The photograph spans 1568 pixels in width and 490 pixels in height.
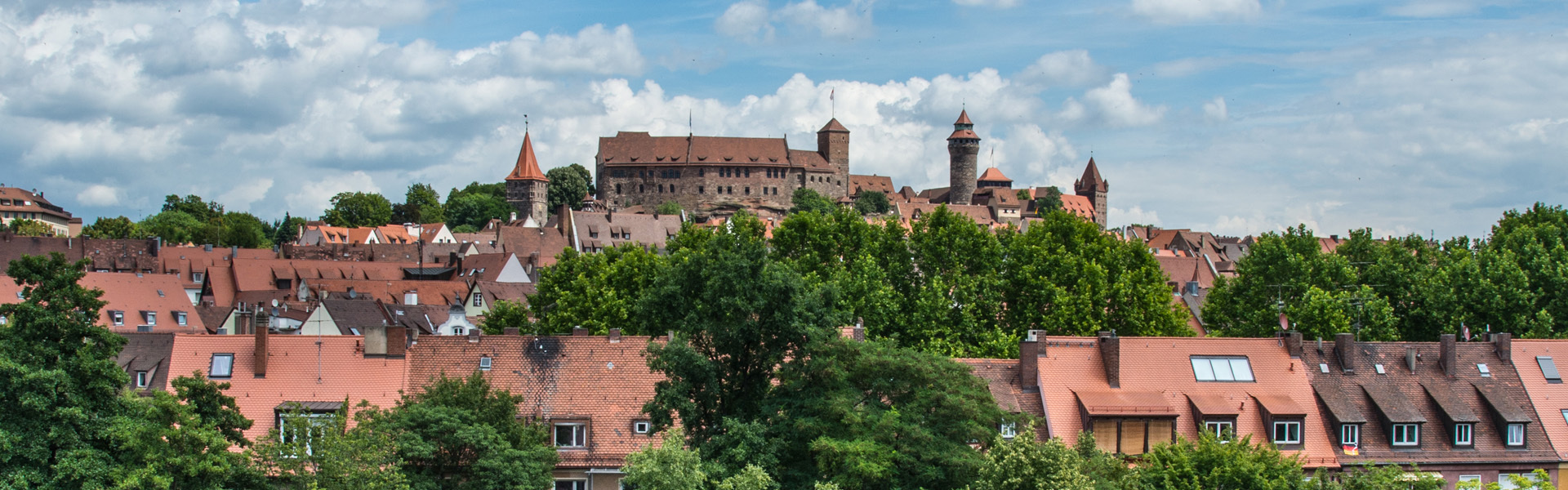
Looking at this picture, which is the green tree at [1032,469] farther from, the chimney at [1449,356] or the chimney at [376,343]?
the chimney at [1449,356]

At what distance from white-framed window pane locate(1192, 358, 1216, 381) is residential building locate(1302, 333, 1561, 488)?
9.51ft

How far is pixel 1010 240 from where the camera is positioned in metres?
54.2

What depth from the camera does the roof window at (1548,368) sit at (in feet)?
123

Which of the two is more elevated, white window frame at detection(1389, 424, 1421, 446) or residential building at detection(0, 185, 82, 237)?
residential building at detection(0, 185, 82, 237)

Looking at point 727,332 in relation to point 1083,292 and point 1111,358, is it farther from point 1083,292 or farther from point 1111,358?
point 1083,292

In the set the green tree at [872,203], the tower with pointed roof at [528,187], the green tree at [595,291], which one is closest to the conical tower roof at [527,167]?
the tower with pointed roof at [528,187]

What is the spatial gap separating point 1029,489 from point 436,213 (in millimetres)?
161711

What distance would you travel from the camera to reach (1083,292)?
50.2 metres

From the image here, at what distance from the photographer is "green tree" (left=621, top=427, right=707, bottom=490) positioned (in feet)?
82.0

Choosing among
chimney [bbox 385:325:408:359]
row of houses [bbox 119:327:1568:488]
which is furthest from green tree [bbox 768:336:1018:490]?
chimney [bbox 385:325:408:359]

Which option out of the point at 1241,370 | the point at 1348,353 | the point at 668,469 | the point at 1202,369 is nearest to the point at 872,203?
the point at 1348,353

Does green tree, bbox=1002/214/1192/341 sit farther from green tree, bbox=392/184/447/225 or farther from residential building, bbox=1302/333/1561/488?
green tree, bbox=392/184/447/225

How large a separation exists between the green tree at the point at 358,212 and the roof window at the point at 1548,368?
486 feet

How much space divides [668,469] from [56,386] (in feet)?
41.7
